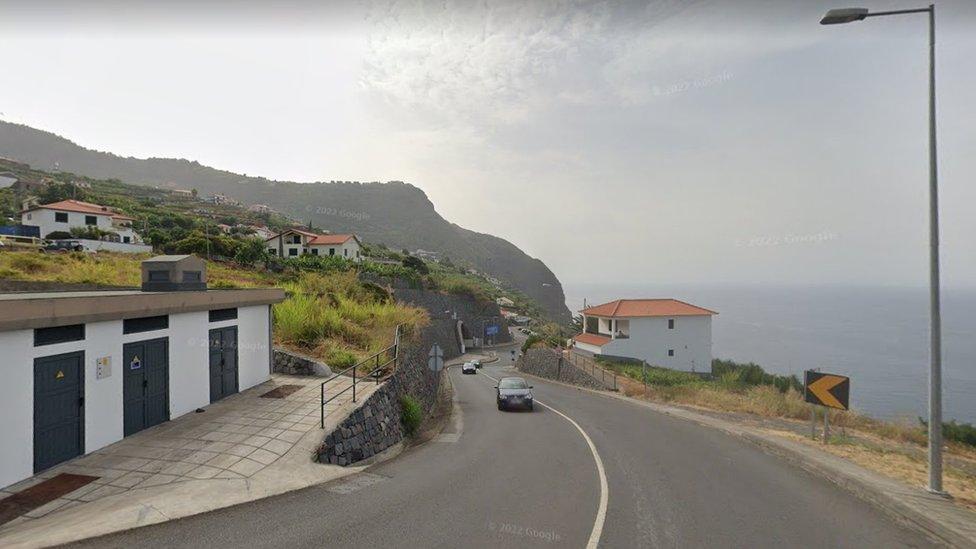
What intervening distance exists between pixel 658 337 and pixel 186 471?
4477cm

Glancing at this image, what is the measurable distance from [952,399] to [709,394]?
303 feet

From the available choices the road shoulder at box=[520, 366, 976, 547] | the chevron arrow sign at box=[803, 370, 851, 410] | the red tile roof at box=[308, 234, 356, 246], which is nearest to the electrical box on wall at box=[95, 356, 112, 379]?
the road shoulder at box=[520, 366, 976, 547]

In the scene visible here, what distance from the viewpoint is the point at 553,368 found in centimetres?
3591

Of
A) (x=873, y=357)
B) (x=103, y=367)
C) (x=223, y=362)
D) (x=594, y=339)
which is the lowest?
(x=873, y=357)

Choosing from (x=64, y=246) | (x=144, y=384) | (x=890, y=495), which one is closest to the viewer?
(x=890, y=495)

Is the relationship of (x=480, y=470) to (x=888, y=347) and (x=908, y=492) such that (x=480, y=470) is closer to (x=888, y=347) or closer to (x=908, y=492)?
(x=908, y=492)

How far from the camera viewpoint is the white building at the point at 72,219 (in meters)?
43.2

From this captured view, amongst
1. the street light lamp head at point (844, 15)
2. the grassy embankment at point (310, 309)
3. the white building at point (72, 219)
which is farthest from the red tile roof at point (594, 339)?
the white building at point (72, 219)

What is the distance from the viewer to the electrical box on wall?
347 inches

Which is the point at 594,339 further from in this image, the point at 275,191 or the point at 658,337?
the point at 275,191

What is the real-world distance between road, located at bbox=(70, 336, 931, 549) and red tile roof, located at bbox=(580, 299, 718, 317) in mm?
35801

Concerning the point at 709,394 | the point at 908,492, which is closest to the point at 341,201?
the point at 709,394

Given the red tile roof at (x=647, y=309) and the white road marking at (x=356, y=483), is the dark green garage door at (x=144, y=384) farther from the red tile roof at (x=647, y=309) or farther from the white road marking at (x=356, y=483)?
the red tile roof at (x=647, y=309)

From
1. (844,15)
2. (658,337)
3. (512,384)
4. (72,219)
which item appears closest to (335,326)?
(512,384)
